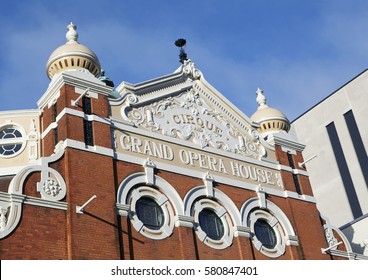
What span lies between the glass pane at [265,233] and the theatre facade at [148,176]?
4 cm

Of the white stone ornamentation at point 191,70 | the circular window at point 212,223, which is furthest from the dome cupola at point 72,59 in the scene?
the circular window at point 212,223

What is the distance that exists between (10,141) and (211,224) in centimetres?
702

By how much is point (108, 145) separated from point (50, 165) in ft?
7.08

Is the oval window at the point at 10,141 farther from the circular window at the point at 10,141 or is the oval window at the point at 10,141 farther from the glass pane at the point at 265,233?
the glass pane at the point at 265,233

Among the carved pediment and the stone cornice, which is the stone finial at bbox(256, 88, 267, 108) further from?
the stone cornice

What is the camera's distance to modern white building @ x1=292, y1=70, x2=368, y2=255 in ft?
155

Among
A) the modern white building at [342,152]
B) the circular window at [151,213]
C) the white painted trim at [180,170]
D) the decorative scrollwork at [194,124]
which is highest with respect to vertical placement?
the modern white building at [342,152]

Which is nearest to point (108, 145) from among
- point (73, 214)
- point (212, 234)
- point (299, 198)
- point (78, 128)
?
point (78, 128)

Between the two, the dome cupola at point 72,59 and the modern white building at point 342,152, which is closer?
the dome cupola at point 72,59

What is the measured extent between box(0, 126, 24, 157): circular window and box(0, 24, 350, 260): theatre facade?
0.12 ft

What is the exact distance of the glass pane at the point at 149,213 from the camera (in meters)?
19.1

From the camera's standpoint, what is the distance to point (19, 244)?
15969 millimetres

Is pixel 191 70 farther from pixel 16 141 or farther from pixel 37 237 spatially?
pixel 37 237
